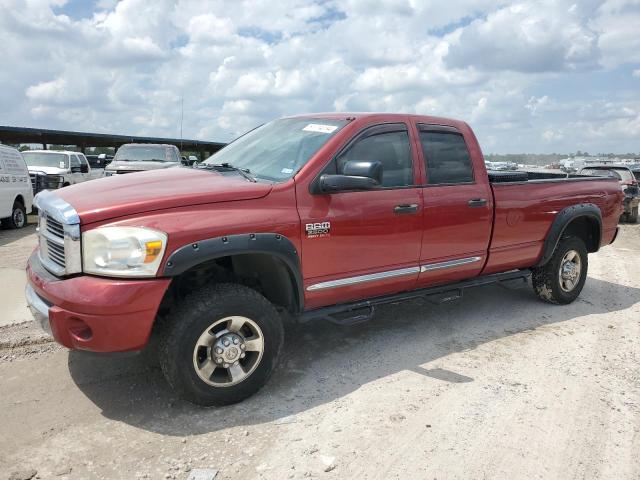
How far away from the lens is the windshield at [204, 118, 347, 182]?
153 inches

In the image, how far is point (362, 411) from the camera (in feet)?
11.3

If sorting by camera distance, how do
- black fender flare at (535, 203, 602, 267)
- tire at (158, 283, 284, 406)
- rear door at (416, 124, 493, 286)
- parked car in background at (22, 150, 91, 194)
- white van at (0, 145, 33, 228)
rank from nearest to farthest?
tire at (158, 283, 284, 406), rear door at (416, 124, 493, 286), black fender flare at (535, 203, 602, 267), white van at (0, 145, 33, 228), parked car in background at (22, 150, 91, 194)

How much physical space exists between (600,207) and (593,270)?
2525 millimetres

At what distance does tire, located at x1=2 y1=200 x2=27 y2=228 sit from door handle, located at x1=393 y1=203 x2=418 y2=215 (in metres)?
10.3

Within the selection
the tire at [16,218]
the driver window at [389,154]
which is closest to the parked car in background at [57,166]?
the tire at [16,218]

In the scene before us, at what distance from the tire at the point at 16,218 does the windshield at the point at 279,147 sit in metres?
8.83

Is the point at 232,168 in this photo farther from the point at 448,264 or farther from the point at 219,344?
the point at 448,264

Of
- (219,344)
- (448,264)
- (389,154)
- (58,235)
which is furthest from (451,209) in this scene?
(58,235)

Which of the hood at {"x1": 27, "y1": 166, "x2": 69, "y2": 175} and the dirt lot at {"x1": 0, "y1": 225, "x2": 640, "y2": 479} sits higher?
the hood at {"x1": 27, "y1": 166, "x2": 69, "y2": 175}

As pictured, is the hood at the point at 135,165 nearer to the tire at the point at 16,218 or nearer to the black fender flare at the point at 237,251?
the tire at the point at 16,218

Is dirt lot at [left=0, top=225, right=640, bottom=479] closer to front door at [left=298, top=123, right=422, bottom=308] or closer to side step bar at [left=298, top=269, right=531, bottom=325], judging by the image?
side step bar at [left=298, top=269, right=531, bottom=325]

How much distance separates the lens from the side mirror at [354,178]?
362cm

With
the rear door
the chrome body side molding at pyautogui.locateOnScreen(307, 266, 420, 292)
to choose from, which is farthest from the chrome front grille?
the rear door

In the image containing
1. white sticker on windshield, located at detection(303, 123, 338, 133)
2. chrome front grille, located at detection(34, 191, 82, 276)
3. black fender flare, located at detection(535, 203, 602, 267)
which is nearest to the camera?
chrome front grille, located at detection(34, 191, 82, 276)
